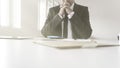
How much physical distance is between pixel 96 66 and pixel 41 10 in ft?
8.59

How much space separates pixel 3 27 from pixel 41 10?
0.58m

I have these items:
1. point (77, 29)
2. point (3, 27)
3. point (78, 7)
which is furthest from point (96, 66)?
point (3, 27)

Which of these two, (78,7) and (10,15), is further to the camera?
(10,15)

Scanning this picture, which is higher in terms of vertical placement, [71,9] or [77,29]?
[71,9]

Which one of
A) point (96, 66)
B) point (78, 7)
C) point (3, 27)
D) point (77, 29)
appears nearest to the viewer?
point (96, 66)

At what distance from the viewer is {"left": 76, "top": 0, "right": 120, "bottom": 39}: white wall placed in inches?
95.6

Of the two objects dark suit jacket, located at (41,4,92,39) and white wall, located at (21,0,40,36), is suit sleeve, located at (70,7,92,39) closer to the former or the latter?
dark suit jacket, located at (41,4,92,39)

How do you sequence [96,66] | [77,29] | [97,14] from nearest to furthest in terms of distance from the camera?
1. [96,66]
2. [77,29]
3. [97,14]

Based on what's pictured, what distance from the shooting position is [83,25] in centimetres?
225

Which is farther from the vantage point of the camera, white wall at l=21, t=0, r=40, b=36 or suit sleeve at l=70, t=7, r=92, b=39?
white wall at l=21, t=0, r=40, b=36

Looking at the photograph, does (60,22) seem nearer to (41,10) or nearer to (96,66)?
(41,10)

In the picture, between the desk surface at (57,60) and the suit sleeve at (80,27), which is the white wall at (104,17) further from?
the desk surface at (57,60)

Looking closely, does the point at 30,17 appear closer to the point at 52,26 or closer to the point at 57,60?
the point at 52,26

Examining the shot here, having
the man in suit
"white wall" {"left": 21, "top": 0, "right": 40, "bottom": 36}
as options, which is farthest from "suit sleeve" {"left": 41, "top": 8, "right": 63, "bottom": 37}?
"white wall" {"left": 21, "top": 0, "right": 40, "bottom": 36}
